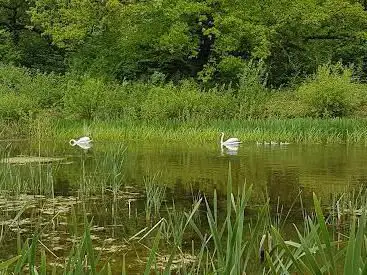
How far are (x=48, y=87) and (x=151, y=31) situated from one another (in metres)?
5.14

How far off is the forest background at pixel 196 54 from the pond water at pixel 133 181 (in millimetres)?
5277

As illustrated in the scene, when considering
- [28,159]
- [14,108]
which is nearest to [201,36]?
[14,108]

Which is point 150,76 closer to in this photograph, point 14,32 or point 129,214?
point 14,32

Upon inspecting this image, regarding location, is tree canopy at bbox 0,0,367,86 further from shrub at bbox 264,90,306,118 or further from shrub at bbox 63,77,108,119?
shrub at bbox 63,77,108,119

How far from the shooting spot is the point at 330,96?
18062 mm

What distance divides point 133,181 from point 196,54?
15787 millimetres

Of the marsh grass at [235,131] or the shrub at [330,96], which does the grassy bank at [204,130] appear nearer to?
the marsh grass at [235,131]

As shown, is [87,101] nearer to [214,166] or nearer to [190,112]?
[190,112]

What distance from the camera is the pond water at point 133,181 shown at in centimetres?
554

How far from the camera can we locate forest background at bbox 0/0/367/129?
18906 mm

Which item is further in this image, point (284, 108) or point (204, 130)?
point (284, 108)

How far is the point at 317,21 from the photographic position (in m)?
23.6

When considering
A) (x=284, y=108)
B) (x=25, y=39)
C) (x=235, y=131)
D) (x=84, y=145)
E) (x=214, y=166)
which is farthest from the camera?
(x=25, y=39)

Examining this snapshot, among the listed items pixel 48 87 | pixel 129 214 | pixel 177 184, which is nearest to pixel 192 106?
pixel 48 87
